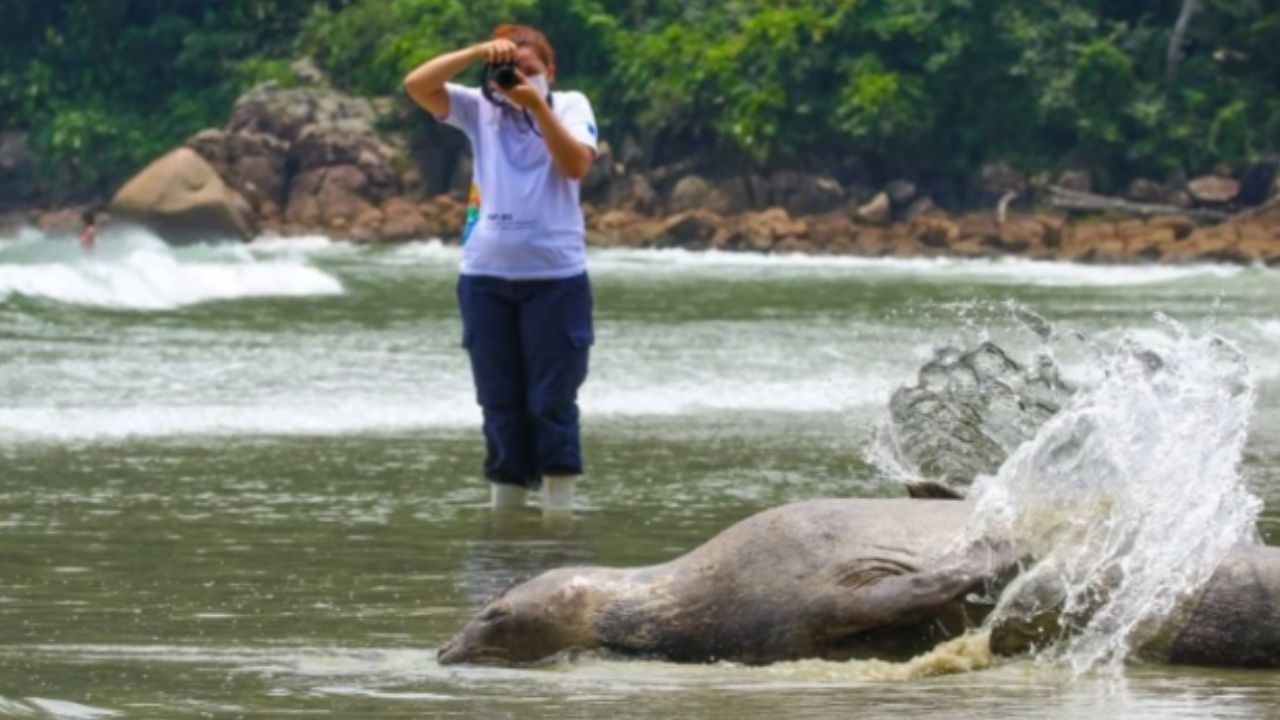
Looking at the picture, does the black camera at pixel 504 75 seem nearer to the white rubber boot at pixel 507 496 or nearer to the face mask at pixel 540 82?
the face mask at pixel 540 82

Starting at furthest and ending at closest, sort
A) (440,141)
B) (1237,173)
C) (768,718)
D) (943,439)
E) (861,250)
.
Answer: (440,141) < (1237,173) < (861,250) < (943,439) < (768,718)

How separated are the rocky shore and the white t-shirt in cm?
3532

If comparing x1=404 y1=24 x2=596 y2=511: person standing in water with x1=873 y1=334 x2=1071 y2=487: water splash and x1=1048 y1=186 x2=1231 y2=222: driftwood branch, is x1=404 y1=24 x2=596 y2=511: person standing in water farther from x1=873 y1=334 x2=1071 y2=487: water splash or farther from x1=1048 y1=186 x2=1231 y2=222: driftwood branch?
x1=1048 y1=186 x2=1231 y2=222: driftwood branch

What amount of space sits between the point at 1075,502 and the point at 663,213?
1782 inches

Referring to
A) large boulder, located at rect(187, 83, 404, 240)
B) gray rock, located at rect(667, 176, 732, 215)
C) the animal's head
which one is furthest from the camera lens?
large boulder, located at rect(187, 83, 404, 240)

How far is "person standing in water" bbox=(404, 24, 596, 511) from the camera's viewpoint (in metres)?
9.26

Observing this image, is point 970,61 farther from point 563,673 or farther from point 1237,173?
point 563,673

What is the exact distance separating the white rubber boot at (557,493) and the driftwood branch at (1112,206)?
40.2 m

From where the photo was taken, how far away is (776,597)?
6.90 m

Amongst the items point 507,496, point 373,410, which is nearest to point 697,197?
point 373,410

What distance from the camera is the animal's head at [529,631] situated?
7.05 metres

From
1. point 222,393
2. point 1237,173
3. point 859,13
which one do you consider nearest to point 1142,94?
point 1237,173

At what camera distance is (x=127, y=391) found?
15.3m

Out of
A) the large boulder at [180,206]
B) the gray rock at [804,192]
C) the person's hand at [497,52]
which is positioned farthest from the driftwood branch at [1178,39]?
the person's hand at [497,52]
